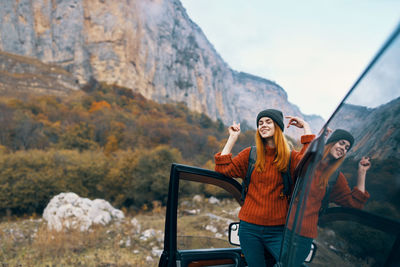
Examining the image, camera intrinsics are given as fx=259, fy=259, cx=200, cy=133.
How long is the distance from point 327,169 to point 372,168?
15 centimetres

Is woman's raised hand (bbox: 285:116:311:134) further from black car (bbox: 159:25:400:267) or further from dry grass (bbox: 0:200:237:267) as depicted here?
dry grass (bbox: 0:200:237:267)

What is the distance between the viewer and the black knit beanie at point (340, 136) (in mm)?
718

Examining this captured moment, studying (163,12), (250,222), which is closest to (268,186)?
(250,222)

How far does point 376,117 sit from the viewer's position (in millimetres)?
648

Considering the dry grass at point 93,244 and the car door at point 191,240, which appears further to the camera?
the dry grass at point 93,244

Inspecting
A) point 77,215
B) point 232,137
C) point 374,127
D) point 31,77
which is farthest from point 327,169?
point 31,77

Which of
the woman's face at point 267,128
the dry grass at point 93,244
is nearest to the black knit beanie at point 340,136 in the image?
the woman's face at point 267,128

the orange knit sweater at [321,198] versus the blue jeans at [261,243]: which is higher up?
the orange knit sweater at [321,198]

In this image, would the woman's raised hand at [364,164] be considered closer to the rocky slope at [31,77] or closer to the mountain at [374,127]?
the mountain at [374,127]

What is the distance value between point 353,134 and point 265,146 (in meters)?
0.85

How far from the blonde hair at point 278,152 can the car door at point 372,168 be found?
0.59m

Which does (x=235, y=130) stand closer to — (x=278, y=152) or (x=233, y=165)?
(x=233, y=165)

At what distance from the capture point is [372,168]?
2.07ft

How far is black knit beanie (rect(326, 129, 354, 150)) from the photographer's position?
2.36ft
